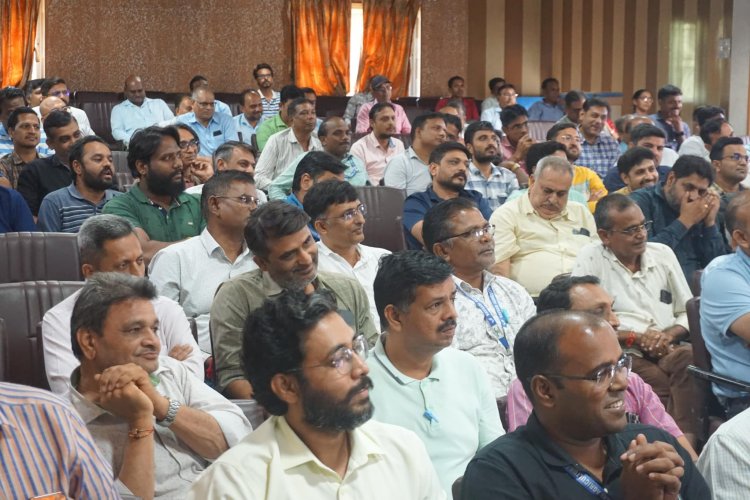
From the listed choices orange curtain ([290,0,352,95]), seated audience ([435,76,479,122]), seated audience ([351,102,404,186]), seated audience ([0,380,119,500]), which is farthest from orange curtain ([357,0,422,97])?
seated audience ([0,380,119,500])

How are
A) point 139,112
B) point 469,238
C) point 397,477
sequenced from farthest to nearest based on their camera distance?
point 139,112 < point 469,238 < point 397,477

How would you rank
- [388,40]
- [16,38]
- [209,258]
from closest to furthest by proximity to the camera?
[209,258] < [16,38] < [388,40]

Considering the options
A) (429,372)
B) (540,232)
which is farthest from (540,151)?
(429,372)

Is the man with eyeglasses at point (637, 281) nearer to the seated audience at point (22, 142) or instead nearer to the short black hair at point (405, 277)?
the short black hair at point (405, 277)

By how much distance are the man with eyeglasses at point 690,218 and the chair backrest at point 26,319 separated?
266 centimetres

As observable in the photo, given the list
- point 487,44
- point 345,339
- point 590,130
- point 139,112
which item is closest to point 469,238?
point 345,339

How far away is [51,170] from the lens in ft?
18.6

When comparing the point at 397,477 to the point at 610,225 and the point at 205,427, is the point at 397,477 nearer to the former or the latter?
the point at 205,427

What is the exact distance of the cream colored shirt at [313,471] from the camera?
1821 millimetres

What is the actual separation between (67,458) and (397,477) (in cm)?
66

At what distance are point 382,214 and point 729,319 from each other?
7.69ft

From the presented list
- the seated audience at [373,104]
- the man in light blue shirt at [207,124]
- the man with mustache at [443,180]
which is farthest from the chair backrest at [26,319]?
the seated audience at [373,104]

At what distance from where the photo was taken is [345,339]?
1981mm

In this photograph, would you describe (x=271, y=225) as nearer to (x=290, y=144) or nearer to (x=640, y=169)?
(x=640, y=169)
